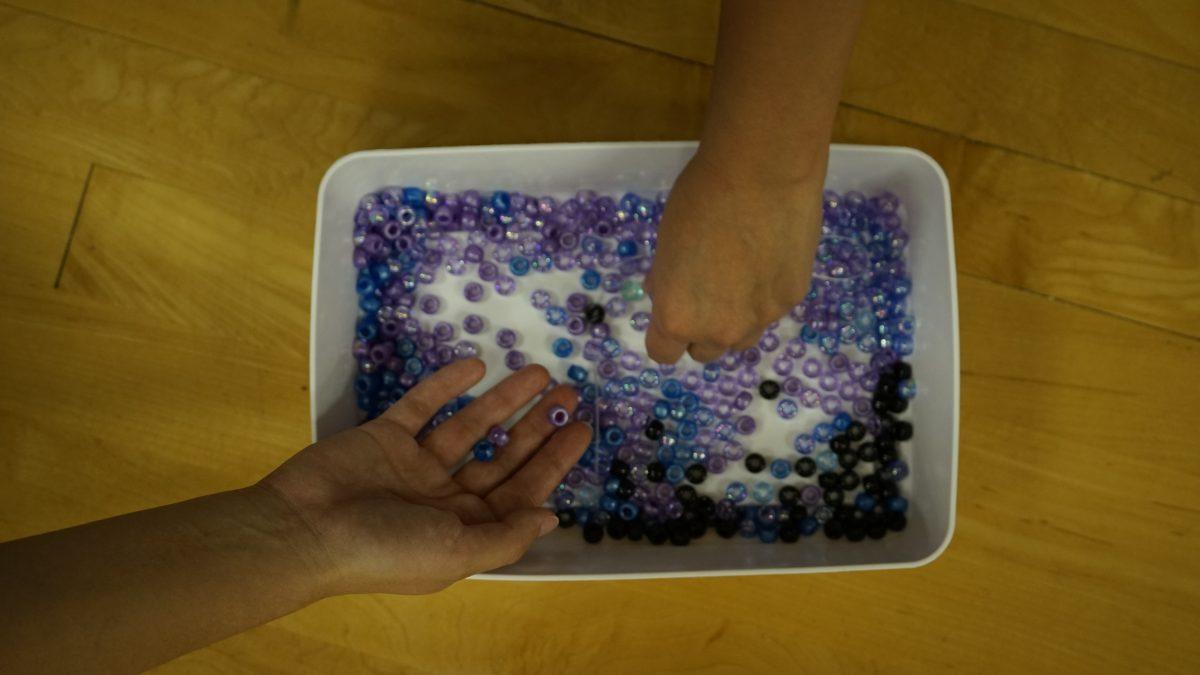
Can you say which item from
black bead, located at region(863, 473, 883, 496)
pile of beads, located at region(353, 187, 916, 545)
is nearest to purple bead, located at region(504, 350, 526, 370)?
pile of beads, located at region(353, 187, 916, 545)

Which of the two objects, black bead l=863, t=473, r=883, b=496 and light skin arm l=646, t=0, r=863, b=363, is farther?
black bead l=863, t=473, r=883, b=496

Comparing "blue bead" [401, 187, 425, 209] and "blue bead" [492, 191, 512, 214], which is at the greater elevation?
"blue bead" [492, 191, 512, 214]

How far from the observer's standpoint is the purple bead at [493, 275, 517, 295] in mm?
877

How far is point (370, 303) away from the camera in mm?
863

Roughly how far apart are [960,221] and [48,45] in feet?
3.11

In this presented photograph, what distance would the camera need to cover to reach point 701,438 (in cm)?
87

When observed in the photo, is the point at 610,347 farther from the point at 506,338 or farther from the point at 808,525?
the point at 808,525

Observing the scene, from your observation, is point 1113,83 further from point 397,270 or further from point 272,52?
point 272,52

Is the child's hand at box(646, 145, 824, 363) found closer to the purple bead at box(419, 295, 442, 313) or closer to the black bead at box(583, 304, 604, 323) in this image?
the black bead at box(583, 304, 604, 323)

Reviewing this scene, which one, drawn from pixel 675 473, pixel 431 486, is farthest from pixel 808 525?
pixel 431 486

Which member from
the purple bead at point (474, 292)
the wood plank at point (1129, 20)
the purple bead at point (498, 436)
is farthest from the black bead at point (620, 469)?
the wood plank at point (1129, 20)

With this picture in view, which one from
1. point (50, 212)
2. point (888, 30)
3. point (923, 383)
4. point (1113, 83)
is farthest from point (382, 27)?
point (1113, 83)

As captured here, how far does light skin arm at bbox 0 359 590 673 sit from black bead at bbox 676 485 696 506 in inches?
4.1

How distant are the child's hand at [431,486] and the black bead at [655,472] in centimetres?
7
